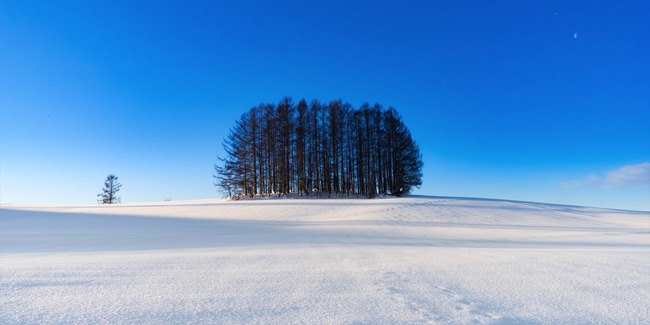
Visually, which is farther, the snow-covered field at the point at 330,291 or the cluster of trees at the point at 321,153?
the cluster of trees at the point at 321,153

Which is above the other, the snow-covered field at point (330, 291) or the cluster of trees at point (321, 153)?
the cluster of trees at point (321, 153)

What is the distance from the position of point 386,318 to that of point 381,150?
33211mm

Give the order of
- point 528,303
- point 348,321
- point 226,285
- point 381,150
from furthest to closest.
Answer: point 381,150 < point 226,285 < point 528,303 < point 348,321

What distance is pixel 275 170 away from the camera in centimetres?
3098

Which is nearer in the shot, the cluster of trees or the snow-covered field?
the snow-covered field

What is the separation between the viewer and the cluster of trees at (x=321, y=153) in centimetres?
3058

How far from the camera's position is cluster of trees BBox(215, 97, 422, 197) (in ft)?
100

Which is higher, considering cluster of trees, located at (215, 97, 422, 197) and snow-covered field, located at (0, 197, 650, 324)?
cluster of trees, located at (215, 97, 422, 197)

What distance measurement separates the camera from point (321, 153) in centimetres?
3225

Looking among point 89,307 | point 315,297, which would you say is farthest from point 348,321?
point 89,307

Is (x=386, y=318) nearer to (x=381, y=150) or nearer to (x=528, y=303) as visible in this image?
(x=528, y=303)

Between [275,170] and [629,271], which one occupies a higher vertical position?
[275,170]

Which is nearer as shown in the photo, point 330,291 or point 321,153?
point 330,291

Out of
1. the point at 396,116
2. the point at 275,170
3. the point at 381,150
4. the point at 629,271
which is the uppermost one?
the point at 396,116
